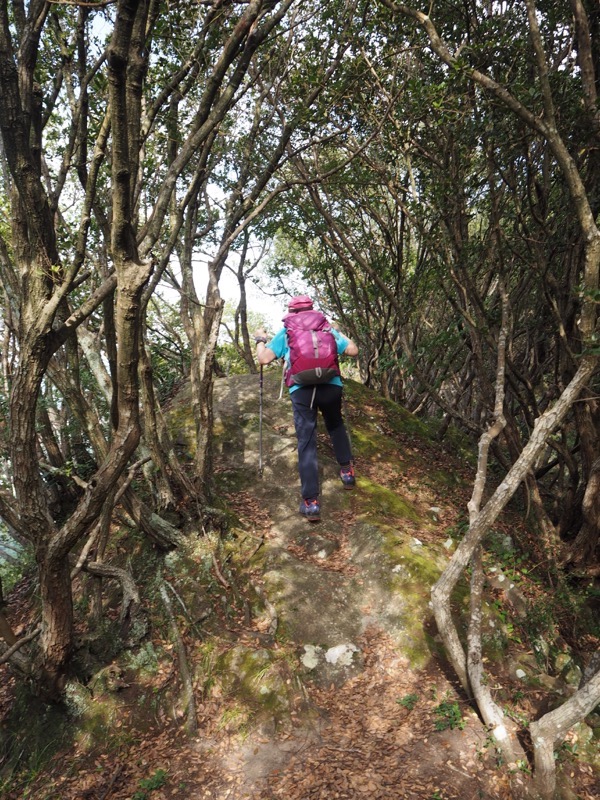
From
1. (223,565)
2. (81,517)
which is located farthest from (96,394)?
(81,517)

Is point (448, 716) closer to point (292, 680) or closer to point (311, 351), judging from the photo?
point (292, 680)

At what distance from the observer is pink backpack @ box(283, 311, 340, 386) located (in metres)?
5.93

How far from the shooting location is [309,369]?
5.94m

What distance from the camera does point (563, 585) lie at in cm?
558

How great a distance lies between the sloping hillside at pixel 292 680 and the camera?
370 centimetres

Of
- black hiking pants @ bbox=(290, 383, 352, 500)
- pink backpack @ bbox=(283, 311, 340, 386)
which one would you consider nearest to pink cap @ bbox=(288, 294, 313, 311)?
pink backpack @ bbox=(283, 311, 340, 386)

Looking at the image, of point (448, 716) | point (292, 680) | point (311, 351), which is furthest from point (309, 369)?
point (448, 716)

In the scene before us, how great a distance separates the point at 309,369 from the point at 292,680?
11.3ft

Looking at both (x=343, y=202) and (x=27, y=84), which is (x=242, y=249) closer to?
(x=343, y=202)

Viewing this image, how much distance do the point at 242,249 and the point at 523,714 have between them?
45.2 feet

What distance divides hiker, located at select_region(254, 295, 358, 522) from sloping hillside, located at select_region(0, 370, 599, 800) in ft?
3.37

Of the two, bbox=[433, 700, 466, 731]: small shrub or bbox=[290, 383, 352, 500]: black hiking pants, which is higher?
bbox=[290, 383, 352, 500]: black hiking pants

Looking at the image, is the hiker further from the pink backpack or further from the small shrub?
the small shrub

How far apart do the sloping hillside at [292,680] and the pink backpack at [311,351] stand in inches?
86.2
